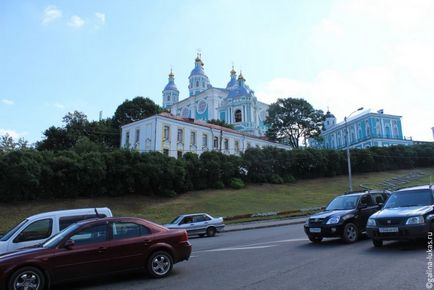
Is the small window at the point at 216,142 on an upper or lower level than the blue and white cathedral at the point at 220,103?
lower

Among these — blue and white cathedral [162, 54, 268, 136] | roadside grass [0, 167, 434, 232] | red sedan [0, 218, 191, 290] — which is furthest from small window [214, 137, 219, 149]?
red sedan [0, 218, 191, 290]

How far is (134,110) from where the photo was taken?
74688 millimetres

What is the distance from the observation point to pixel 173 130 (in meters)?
63.1

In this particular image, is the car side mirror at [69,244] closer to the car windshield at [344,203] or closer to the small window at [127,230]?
the small window at [127,230]

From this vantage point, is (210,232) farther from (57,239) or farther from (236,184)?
(236,184)

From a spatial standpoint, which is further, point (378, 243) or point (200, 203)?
point (200, 203)

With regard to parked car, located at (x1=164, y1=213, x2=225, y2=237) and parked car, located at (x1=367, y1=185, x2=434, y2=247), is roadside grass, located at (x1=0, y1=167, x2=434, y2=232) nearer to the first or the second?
parked car, located at (x1=164, y1=213, x2=225, y2=237)

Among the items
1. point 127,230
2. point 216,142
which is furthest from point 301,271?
point 216,142

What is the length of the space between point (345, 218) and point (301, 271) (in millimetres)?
4532

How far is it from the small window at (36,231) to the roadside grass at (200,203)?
70.1 ft

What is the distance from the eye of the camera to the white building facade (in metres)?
60.9

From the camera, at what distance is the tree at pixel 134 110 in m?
74.5

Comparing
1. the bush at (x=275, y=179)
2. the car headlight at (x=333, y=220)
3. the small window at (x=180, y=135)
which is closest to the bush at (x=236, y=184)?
the bush at (x=275, y=179)

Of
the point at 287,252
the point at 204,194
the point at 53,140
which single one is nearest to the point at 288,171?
the point at 204,194
